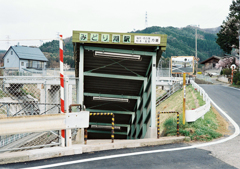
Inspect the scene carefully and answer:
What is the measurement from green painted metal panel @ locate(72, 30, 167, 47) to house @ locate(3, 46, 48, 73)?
159ft

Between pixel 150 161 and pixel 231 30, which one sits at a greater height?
pixel 231 30

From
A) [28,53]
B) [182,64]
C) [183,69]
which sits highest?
[28,53]

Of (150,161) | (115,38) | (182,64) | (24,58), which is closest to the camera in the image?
(150,161)

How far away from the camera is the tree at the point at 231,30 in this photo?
3734cm

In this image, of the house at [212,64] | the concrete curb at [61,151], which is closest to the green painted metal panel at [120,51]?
the concrete curb at [61,151]

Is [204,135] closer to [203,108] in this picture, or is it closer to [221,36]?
[203,108]

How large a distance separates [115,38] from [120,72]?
338 centimetres

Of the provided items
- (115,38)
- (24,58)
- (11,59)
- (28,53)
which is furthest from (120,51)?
(11,59)

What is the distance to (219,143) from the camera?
8000 millimetres

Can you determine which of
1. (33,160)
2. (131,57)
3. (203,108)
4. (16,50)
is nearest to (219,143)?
(203,108)

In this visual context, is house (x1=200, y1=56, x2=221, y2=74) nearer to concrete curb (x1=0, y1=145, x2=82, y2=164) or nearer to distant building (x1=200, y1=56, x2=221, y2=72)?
distant building (x1=200, y1=56, x2=221, y2=72)

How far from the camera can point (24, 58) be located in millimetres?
54438

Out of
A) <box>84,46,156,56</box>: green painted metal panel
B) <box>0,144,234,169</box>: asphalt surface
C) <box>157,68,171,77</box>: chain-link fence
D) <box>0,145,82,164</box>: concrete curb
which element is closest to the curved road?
<box>0,144,234,169</box>: asphalt surface

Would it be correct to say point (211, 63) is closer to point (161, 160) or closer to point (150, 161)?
point (161, 160)
